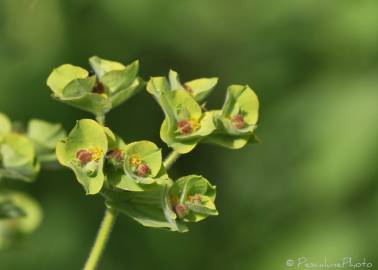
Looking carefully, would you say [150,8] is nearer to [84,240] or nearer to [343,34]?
[343,34]

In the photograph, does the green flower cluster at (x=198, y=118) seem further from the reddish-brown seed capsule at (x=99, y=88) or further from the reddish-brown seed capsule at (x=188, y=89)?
the reddish-brown seed capsule at (x=99, y=88)

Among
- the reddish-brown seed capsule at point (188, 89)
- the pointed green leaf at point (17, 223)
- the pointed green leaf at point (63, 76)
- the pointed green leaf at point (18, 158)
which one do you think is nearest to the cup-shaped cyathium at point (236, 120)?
the reddish-brown seed capsule at point (188, 89)

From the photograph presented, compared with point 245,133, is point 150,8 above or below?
above

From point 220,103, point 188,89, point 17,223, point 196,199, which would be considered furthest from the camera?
point 220,103

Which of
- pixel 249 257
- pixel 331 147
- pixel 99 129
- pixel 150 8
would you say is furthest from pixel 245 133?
pixel 150 8

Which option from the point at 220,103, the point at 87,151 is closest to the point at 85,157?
the point at 87,151

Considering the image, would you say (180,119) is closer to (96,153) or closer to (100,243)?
(96,153)

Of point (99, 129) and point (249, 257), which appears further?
point (249, 257)
